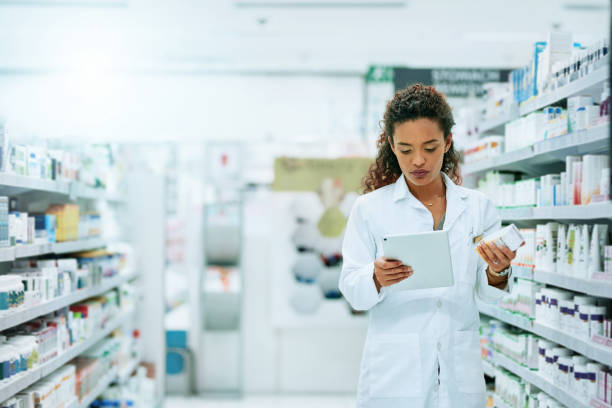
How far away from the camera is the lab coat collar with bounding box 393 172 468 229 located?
6.85 feet

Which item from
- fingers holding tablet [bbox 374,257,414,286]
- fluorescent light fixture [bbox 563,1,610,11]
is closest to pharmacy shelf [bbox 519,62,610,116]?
fingers holding tablet [bbox 374,257,414,286]

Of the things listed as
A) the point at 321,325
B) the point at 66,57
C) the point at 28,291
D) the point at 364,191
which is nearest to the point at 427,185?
the point at 364,191

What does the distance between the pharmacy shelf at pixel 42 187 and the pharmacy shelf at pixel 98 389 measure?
1309 mm

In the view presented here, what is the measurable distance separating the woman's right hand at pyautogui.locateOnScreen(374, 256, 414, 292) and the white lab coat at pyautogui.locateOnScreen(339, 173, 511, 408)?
2.6 inches

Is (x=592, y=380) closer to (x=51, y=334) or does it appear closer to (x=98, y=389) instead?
(x=51, y=334)

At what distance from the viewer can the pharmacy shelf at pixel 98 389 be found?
3725 millimetres

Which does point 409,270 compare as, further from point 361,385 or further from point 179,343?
point 179,343

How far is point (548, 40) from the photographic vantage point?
9.57ft

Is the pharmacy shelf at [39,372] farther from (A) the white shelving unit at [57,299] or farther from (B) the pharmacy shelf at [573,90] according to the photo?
(B) the pharmacy shelf at [573,90]

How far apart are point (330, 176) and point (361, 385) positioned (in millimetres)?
3998

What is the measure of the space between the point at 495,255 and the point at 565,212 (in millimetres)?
843

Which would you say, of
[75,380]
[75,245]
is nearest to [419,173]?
[75,245]

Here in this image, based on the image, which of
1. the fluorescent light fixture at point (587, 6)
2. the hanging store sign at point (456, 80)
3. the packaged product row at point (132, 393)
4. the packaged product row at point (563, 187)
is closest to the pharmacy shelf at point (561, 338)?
the packaged product row at point (563, 187)

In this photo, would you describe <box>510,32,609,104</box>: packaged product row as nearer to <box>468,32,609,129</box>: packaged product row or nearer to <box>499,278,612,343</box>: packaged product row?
<box>468,32,609,129</box>: packaged product row
